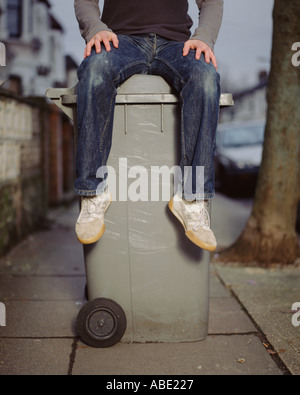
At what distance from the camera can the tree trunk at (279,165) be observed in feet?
14.2

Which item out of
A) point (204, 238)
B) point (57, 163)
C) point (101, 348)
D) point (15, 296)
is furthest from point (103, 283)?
point (57, 163)

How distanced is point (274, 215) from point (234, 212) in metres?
3.76

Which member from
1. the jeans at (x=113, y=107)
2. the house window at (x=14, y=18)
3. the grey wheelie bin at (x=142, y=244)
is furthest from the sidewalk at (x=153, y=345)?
the house window at (x=14, y=18)

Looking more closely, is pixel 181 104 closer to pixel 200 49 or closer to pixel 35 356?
pixel 200 49

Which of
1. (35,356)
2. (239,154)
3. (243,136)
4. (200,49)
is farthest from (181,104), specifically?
Result: (243,136)

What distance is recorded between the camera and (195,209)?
2486mm

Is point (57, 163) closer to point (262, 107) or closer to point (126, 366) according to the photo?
point (126, 366)

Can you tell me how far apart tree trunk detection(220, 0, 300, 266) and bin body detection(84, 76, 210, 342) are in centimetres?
199

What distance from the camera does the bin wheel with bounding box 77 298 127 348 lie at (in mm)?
2580

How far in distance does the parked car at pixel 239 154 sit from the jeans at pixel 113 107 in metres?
8.16

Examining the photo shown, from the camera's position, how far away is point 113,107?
2.54 m

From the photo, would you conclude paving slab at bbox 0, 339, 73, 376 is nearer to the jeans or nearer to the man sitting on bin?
the man sitting on bin

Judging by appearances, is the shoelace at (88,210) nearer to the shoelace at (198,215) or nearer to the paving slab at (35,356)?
the shoelace at (198,215)

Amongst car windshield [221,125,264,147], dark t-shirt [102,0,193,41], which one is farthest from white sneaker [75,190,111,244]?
car windshield [221,125,264,147]
